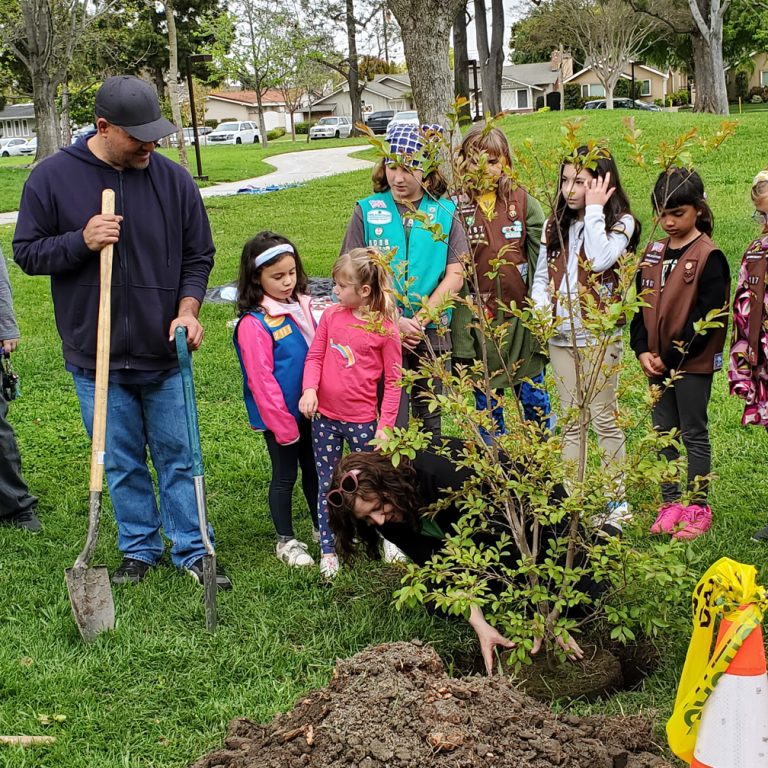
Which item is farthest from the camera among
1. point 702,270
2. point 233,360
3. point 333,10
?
point 333,10

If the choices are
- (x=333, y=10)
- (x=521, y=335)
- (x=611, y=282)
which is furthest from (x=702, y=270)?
(x=333, y=10)

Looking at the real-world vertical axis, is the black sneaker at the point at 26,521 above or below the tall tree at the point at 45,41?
below

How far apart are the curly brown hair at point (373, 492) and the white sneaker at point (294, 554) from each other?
82 centimetres

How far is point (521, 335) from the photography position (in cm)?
457

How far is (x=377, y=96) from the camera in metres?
79.6

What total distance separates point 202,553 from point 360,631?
990mm

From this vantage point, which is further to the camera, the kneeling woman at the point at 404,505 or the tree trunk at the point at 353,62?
the tree trunk at the point at 353,62

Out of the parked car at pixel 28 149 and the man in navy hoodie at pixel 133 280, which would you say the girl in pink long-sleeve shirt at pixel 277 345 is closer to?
the man in navy hoodie at pixel 133 280

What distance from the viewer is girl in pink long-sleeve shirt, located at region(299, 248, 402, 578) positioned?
13.2 ft

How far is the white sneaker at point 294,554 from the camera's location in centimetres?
426

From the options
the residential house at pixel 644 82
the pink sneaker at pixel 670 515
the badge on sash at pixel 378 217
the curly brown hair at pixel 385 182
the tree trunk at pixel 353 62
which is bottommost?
the pink sneaker at pixel 670 515

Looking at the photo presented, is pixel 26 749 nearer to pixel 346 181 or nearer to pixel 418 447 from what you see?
pixel 418 447

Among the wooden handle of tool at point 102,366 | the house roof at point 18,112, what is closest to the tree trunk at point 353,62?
the wooden handle of tool at point 102,366

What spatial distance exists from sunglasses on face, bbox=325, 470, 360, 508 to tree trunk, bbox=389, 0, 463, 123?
20.3 ft
